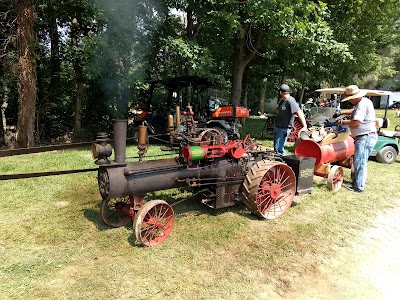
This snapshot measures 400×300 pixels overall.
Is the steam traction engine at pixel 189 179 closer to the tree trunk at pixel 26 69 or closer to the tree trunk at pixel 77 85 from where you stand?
the tree trunk at pixel 26 69

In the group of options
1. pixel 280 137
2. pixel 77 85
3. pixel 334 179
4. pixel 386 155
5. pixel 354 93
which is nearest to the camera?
pixel 354 93

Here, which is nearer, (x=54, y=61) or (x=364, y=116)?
(x=364, y=116)

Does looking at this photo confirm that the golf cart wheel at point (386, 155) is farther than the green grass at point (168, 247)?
Yes

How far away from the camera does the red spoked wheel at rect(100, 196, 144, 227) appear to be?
3.30m

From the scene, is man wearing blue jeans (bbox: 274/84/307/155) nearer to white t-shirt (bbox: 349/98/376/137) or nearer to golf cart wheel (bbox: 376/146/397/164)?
white t-shirt (bbox: 349/98/376/137)

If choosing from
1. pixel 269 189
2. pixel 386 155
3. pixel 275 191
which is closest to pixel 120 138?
pixel 269 189

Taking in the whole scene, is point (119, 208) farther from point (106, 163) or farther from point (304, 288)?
point (304, 288)

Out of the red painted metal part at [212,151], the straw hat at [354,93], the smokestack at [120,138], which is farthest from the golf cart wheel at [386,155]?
the smokestack at [120,138]

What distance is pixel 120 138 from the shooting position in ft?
9.82

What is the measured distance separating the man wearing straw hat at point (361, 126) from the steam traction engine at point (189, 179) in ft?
5.36

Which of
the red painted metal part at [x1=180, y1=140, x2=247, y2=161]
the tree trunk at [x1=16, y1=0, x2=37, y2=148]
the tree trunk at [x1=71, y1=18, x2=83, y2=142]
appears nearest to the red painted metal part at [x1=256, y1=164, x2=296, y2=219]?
the red painted metal part at [x1=180, y1=140, x2=247, y2=161]

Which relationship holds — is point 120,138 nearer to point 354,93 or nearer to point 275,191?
point 275,191

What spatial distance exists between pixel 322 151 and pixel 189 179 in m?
2.75

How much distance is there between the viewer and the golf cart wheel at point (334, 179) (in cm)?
508
